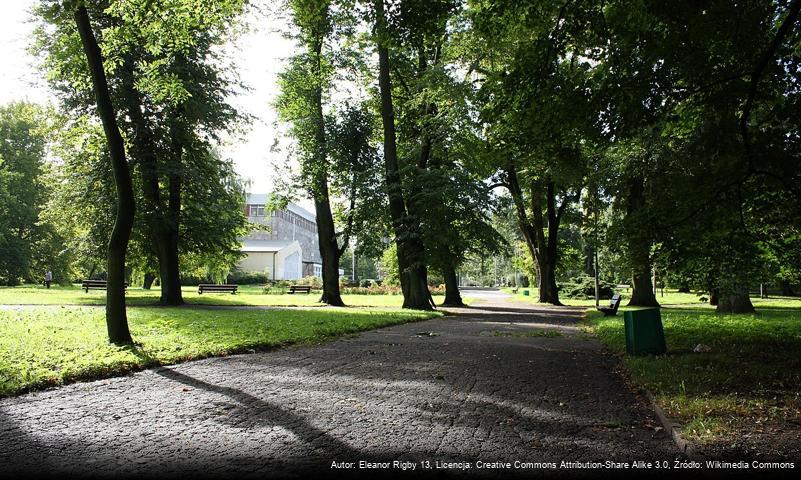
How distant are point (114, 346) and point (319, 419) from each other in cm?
557

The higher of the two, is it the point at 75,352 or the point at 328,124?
the point at 328,124

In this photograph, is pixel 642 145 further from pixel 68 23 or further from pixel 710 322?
pixel 68 23

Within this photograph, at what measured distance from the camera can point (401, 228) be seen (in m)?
20.4

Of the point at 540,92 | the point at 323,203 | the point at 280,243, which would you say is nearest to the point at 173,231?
the point at 323,203

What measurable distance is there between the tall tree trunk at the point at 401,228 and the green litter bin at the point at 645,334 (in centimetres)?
1155

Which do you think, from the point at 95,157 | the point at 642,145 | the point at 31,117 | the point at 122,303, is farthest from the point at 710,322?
the point at 31,117

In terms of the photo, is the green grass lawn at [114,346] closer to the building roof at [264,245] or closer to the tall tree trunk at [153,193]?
the tall tree trunk at [153,193]

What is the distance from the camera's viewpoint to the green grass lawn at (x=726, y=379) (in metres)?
4.47

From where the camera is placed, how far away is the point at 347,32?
23.4 metres

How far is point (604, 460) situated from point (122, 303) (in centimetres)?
869

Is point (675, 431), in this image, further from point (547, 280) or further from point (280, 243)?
point (280, 243)

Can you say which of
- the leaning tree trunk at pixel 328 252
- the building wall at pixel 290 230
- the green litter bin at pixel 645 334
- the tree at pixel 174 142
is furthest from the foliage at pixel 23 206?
the green litter bin at pixel 645 334

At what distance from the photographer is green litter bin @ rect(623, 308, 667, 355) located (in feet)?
28.4

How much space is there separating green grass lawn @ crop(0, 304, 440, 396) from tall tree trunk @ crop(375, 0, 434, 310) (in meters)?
5.14
